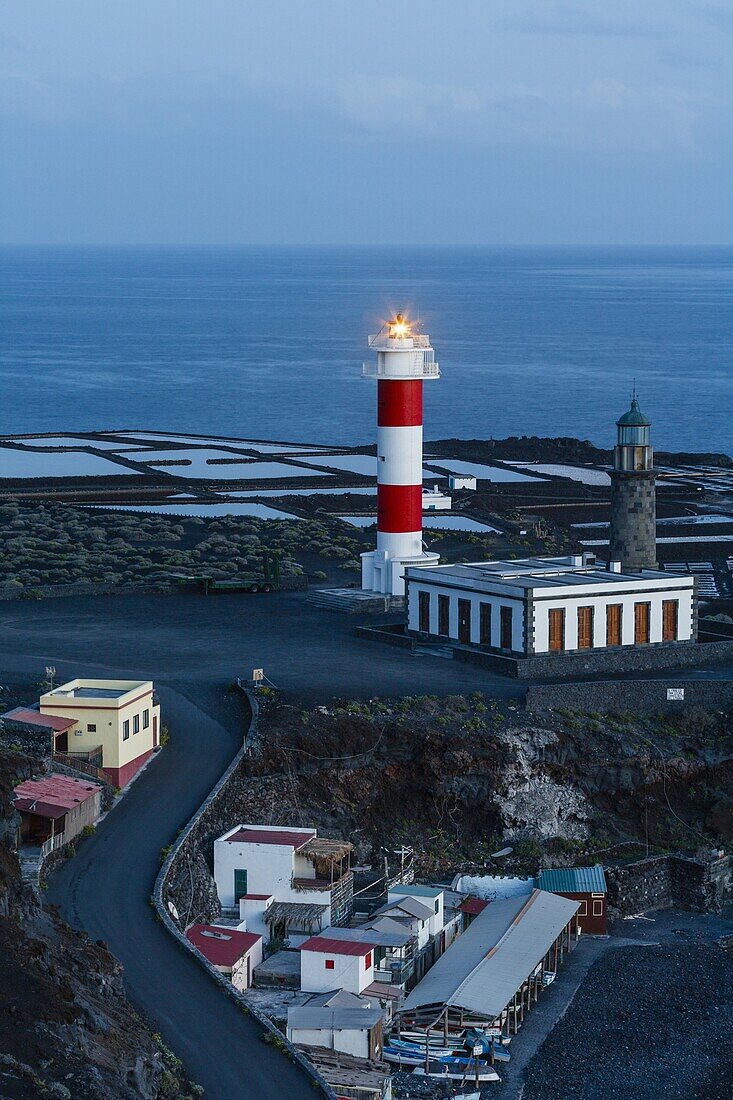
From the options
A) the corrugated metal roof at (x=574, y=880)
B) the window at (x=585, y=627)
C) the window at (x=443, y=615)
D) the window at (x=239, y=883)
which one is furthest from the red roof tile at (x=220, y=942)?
the window at (x=443, y=615)

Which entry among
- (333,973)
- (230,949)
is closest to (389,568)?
(230,949)

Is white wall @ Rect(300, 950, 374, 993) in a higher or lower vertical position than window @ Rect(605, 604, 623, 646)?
lower

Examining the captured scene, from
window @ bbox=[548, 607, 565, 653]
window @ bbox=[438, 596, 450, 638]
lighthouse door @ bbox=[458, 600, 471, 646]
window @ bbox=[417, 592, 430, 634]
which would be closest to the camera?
window @ bbox=[548, 607, 565, 653]

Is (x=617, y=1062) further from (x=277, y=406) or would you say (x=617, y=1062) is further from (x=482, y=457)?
(x=277, y=406)

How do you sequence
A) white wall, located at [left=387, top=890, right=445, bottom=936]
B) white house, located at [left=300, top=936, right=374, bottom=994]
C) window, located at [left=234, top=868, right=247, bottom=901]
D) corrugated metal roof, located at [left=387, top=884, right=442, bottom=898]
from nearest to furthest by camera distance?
white house, located at [left=300, top=936, right=374, bottom=994] → white wall, located at [left=387, top=890, right=445, bottom=936] → corrugated metal roof, located at [left=387, top=884, right=442, bottom=898] → window, located at [left=234, top=868, right=247, bottom=901]

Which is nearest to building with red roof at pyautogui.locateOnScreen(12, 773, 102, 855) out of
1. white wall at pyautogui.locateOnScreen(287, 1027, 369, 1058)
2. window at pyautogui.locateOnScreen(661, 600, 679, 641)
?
white wall at pyautogui.locateOnScreen(287, 1027, 369, 1058)

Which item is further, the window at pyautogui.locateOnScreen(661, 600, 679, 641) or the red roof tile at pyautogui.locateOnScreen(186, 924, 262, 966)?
the window at pyautogui.locateOnScreen(661, 600, 679, 641)

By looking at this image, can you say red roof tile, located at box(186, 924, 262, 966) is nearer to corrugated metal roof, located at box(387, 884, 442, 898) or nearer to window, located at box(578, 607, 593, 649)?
corrugated metal roof, located at box(387, 884, 442, 898)
